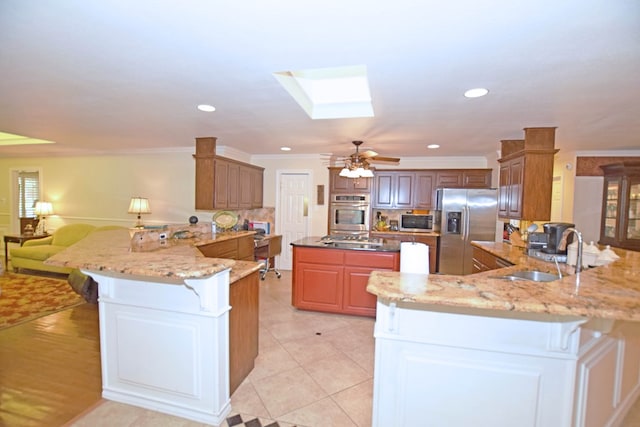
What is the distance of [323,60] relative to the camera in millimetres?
1837

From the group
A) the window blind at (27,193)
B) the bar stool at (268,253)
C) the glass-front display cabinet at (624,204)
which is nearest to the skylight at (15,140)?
the window blind at (27,193)

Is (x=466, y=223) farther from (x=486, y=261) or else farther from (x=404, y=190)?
(x=486, y=261)

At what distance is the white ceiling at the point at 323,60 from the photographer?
1.40 m

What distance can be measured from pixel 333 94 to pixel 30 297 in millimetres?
4691

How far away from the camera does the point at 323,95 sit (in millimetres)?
3100

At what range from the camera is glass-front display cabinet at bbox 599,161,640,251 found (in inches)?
171

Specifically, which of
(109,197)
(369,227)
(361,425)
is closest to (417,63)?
(361,425)

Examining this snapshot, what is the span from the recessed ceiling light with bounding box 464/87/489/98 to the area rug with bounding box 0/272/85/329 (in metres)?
4.94

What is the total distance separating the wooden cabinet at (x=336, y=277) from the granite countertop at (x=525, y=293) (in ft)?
6.59

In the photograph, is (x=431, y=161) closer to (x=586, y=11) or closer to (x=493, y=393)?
→ (x=586, y=11)

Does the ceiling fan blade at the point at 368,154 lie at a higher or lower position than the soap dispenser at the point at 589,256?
higher

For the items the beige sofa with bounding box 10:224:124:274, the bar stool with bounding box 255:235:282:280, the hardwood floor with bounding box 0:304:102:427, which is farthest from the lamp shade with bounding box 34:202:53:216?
the bar stool with bounding box 255:235:282:280

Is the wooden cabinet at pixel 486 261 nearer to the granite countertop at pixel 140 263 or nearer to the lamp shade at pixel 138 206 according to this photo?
the granite countertop at pixel 140 263

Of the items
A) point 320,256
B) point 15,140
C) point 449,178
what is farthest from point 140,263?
point 15,140
